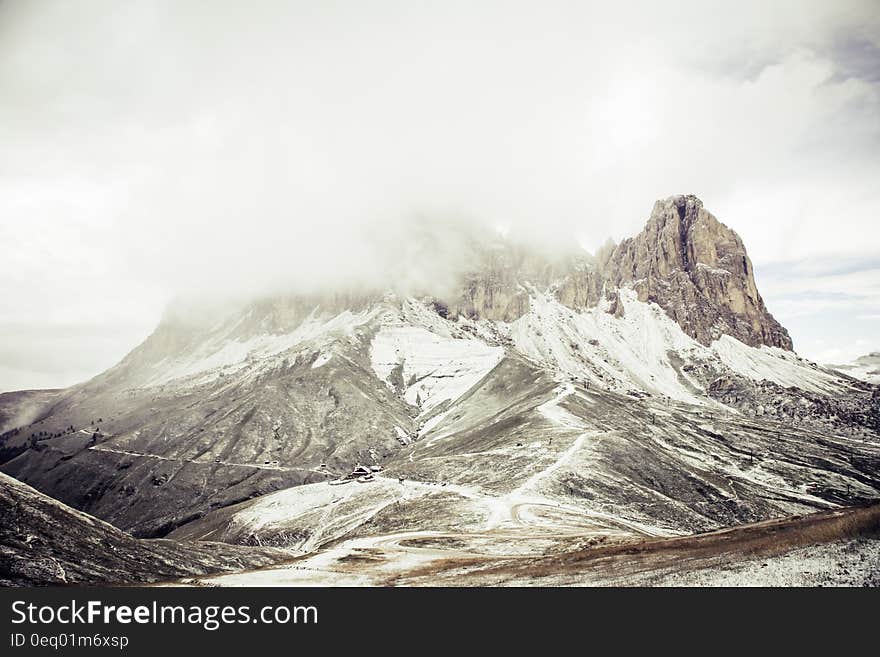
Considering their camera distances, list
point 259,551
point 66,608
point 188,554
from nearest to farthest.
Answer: point 66,608 → point 188,554 → point 259,551

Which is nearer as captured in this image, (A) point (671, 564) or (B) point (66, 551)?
(A) point (671, 564)

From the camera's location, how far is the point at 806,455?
17838 cm

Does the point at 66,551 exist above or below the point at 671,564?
above

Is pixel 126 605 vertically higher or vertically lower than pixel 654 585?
higher

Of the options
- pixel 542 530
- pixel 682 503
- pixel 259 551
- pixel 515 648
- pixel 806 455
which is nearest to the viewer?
pixel 515 648

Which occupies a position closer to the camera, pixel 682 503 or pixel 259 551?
pixel 259 551

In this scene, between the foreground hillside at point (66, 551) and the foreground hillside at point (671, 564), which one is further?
the foreground hillside at point (66, 551)

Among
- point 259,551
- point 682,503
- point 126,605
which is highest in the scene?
point 126,605

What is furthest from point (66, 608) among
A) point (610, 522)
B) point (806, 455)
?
point (806, 455)

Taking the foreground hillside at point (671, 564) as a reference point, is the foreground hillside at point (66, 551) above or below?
above

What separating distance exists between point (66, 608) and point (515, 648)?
21.3m

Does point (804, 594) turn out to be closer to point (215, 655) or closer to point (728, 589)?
point (728, 589)

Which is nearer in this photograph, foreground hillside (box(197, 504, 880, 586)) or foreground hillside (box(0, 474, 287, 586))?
foreground hillside (box(197, 504, 880, 586))

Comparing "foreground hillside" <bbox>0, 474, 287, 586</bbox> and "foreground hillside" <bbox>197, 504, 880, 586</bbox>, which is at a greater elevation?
"foreground hillside" <bbox>0, 474, 287, 586</bbox>
